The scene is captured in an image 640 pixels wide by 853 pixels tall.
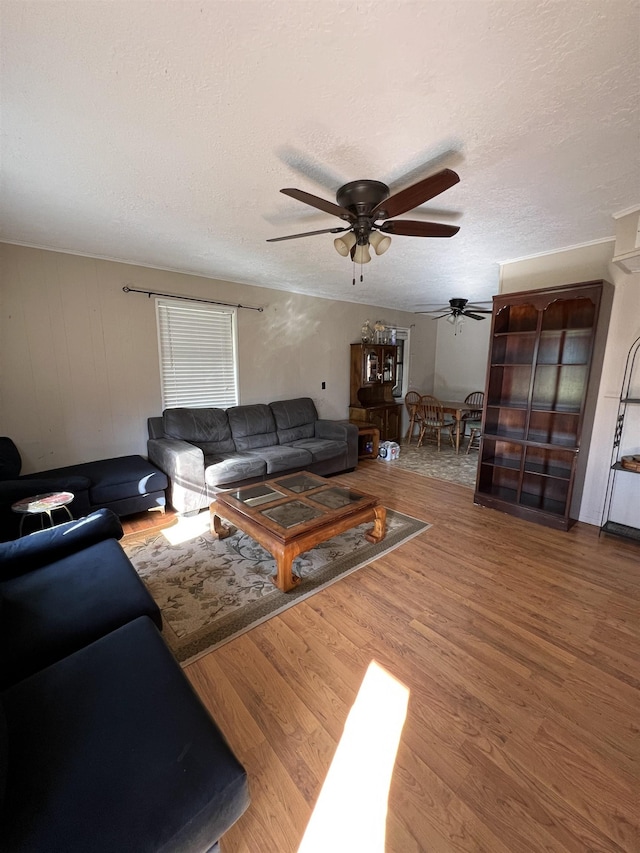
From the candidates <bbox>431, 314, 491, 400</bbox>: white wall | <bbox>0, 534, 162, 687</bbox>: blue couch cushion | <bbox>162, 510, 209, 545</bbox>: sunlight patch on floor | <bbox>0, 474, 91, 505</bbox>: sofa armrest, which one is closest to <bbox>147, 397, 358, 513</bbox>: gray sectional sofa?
<bbox>162, 510, 209, 545</bbox>: sunlight patch on floor

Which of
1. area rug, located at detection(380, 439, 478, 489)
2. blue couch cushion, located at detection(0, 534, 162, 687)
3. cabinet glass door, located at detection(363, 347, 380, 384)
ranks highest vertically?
cabinet glass door, located at detection(363, 347, 380, 384)

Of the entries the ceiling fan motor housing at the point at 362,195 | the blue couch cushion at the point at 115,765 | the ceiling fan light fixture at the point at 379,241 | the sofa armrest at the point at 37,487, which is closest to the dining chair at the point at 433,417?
the ceiling fan light fixture at the point at 379,241

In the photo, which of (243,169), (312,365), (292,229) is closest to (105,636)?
(243,169)

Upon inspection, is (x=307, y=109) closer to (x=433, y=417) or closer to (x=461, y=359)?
(x=433, y=417)

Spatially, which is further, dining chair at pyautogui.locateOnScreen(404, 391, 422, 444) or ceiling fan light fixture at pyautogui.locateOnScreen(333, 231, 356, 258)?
dining chair at pyautogui.locateOnScreen(404, 391, 422, 444)

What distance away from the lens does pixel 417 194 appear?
1.61 meters

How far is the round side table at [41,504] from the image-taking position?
2217 mm

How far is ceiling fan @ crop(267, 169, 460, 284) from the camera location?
63.2 inches

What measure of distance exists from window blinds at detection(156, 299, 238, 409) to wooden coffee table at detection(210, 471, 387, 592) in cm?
164

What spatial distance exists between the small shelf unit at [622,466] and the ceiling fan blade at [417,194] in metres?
2.32

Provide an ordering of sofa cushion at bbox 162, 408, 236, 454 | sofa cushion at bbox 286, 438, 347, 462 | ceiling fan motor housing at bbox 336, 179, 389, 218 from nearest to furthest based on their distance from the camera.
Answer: ceiling fan motor housing at bbox 336, 179, 389, 218, sofa cushion at bbox 162, 408, 236, 454, sofa cushion at bbox 286, 438, 347, 462

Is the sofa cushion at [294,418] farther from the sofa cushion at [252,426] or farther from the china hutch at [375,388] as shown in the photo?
the china hutch at [375,388]

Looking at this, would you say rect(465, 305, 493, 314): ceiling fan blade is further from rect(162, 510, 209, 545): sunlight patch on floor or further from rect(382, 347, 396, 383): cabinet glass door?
rect(162, 510, 209, 545): sunlight patch on floor

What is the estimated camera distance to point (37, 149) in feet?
5.39
